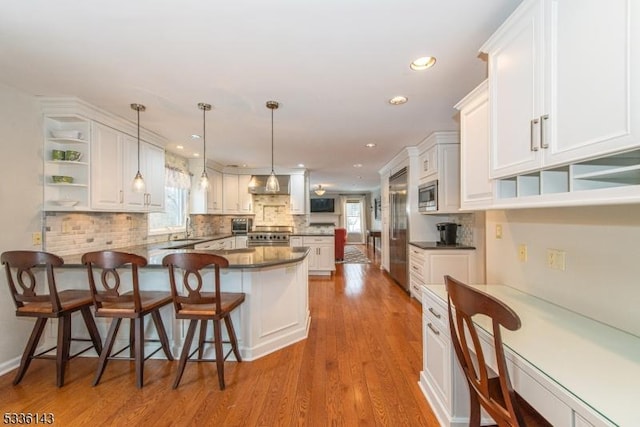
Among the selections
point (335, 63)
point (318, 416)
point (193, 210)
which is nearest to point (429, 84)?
point (335, 63)

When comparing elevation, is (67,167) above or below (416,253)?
above

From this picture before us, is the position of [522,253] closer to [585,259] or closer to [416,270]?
[585,259]

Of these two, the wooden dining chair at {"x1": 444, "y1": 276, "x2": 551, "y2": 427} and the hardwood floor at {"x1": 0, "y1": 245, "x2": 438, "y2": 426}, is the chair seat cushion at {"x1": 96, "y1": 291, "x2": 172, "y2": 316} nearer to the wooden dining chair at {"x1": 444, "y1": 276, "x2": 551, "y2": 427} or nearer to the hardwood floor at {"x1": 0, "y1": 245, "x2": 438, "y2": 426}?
the hardwood floor at {"x1": 0, "y1": 245, "x2": 438, "y2": 426}

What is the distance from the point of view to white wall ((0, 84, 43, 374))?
2.23 m

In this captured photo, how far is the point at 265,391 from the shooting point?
198 centimetres

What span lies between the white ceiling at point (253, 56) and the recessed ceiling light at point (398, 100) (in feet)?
0.19

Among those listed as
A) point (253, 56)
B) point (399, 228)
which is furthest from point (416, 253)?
point (253, 56)

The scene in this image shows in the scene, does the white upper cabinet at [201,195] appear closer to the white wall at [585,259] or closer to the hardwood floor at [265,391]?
the hardwood floor at [265,391]

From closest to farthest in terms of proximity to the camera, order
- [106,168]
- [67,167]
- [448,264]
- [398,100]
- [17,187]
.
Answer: [17,187], [398,100], [67,167], [106,168], [448,264]

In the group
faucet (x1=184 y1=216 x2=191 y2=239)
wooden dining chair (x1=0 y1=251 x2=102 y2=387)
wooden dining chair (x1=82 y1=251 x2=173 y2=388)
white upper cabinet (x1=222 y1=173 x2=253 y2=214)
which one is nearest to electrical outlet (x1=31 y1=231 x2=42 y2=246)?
wooden dining chair (x1=0 y1=251 x2=102 y2=387)

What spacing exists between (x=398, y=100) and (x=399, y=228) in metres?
2.72

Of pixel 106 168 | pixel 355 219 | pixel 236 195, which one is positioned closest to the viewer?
pixel 106 168

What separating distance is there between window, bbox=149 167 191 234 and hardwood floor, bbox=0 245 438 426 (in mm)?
2273

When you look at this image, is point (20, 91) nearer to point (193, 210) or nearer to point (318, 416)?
point (193, 210)
